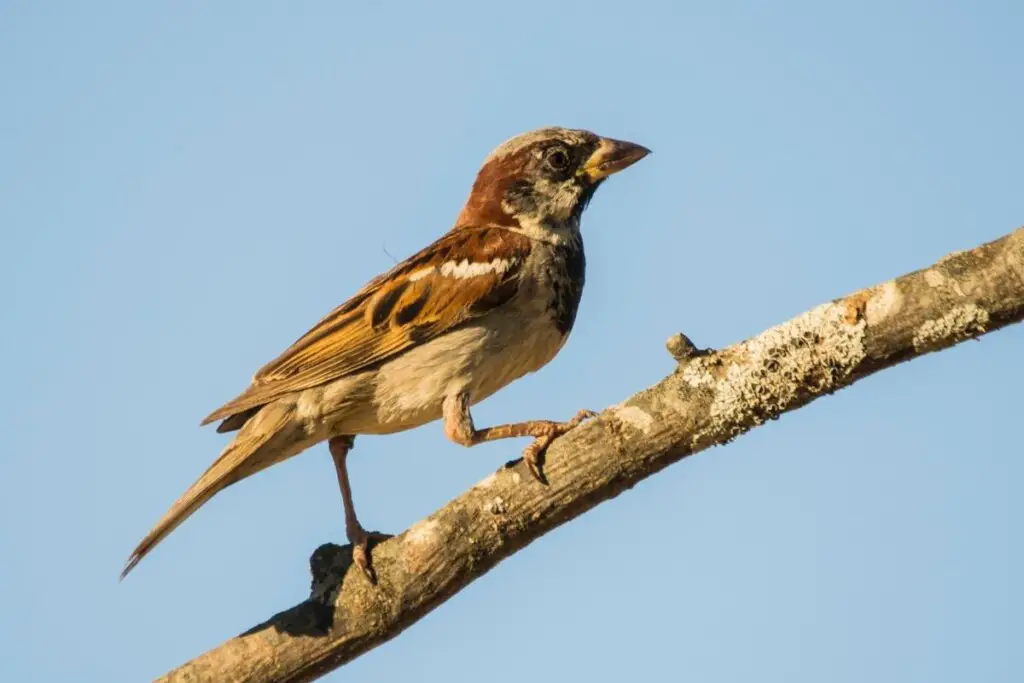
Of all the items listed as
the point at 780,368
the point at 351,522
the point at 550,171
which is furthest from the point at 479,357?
the point at 780,368

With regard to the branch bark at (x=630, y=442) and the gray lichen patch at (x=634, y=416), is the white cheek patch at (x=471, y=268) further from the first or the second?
the gray lichen patch at (x=634, y=416)

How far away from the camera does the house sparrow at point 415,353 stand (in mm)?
5203

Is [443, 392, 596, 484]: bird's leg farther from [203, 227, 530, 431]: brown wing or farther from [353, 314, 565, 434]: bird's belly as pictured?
[203, 227, 530, 431]: brown wing

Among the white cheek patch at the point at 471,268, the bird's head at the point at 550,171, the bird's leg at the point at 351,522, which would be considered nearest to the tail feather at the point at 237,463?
the bird's leg at the point at 351,522

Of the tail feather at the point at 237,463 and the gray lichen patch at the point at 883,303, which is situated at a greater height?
the tail feather at the point at 237,463

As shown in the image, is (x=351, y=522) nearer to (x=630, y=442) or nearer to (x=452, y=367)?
(x=452, y=367)

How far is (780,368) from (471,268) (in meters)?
Result: 2.15

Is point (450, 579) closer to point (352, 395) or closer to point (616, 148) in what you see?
point (352, 395)

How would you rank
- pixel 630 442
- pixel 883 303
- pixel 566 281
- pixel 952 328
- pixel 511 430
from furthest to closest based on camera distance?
1. pixel 566 281
2. pixel 511 430
3. pixel 630 442
4. pixel 883 303
5. pixel 952 328

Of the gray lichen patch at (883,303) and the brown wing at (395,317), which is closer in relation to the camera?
the gray lichen patch at (883,303)

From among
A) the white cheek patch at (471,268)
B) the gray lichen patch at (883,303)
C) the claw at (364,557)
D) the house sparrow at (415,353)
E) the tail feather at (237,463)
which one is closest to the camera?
the gray lichen patch at (883,303)

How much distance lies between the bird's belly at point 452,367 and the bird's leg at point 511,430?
0.22 ft

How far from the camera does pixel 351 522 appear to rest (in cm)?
493

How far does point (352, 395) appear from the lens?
532 centimetres
